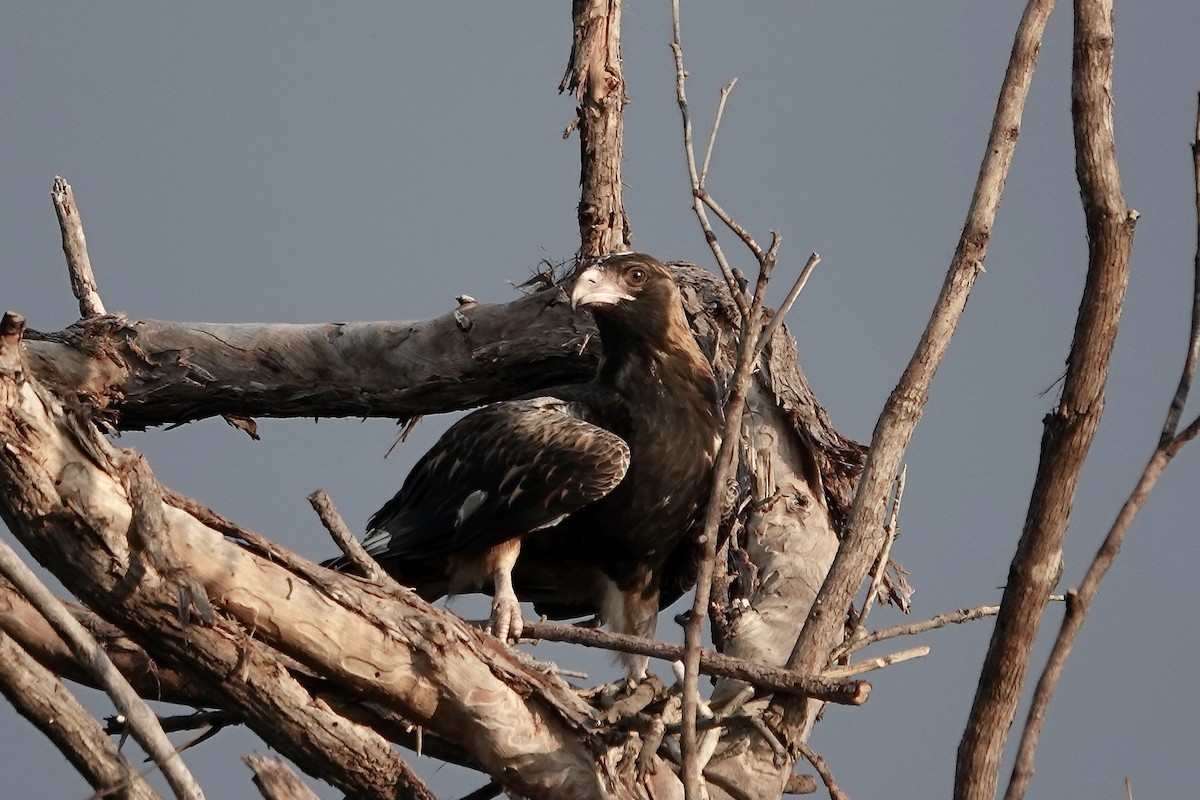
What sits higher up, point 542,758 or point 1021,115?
point 1021,115

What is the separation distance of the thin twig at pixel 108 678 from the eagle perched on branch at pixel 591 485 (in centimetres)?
252

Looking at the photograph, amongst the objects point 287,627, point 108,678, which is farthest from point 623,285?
point 108,678

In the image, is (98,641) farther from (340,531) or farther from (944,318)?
(944,318)

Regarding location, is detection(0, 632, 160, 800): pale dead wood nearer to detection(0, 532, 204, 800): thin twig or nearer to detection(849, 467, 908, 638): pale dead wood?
detection(0, 532, 204, 800): thin twig

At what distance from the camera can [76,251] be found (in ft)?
21.3

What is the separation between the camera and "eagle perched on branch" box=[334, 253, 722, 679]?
580 centimetres

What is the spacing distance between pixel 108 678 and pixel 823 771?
2015 millimetres

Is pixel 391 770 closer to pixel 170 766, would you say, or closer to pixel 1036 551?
pixel 170 766

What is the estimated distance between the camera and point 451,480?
604cm

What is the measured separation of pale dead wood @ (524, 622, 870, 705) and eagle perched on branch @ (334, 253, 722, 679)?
0.89 meters

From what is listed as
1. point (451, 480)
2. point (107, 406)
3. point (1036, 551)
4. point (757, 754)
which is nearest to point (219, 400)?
point (107, 406)

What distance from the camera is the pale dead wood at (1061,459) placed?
3393 mm

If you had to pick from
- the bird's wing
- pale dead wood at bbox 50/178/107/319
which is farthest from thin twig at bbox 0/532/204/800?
pale dead wood at bbox 50/178/107/319

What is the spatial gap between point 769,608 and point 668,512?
0.52 m
